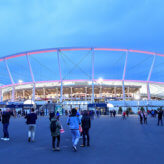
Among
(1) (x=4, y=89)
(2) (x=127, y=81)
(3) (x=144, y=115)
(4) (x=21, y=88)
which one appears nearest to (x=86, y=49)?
(2) (x=127, y=81)

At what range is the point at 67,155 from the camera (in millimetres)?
6645

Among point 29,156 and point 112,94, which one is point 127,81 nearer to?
point 112,94

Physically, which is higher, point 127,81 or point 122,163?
point 127,81

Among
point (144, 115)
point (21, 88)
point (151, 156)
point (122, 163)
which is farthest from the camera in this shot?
point (21, 88)

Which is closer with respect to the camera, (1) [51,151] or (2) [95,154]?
(2) [95,154]

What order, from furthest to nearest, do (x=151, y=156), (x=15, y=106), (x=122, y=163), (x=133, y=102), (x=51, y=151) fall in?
(x=133, y=102) → (x=15, y=106) → (x=51, y=151) → (x=151, y=156) → (x=122, y=163)

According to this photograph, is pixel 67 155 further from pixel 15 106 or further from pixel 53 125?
pixel 15 106

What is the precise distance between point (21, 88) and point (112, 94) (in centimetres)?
2627

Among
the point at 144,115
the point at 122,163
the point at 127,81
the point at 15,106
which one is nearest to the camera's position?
the point at 122,163

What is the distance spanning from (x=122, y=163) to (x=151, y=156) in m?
1.37

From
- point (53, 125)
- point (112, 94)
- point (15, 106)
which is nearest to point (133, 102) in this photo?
point (112, 94)

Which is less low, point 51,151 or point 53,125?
point 53,125

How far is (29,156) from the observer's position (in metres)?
6.53

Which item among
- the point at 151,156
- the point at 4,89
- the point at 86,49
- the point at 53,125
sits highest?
the point at 86,49
